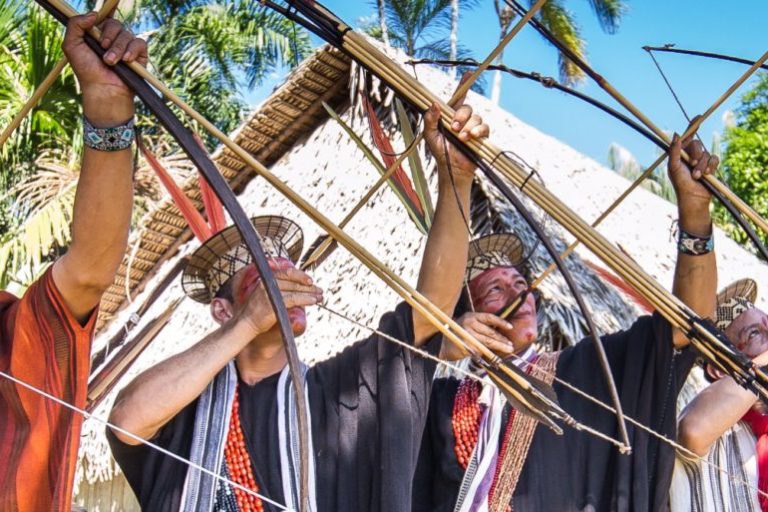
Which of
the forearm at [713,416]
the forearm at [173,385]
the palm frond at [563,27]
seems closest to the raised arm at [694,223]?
the forearm at [713,416]

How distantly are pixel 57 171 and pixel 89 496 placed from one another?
2.91 m

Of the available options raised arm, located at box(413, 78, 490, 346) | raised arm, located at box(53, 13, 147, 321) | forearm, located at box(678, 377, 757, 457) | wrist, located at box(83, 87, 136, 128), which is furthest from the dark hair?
forearm, located at box(678, 377, 757, 457)

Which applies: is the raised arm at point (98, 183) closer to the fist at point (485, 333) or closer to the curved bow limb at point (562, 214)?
the curved bow limb at point (562, 214)

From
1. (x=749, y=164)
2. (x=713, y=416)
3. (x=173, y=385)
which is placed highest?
(x=749, y=164)

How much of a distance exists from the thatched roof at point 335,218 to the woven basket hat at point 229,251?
187 cm

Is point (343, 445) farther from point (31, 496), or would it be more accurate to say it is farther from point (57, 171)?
point (57, 171)

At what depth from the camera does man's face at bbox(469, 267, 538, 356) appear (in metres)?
3.62

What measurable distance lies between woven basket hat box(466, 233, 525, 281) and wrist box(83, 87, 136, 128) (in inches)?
65.7

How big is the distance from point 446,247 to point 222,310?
697 millimetres

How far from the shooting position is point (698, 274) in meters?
3.27

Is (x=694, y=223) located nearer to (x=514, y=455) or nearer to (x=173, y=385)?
(x=514, y=455)

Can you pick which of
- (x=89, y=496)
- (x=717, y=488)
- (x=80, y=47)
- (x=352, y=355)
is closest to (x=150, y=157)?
(x=352, y=355)

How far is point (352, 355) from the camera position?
10.6 ft

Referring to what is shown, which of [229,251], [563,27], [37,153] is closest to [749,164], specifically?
[563,27]
